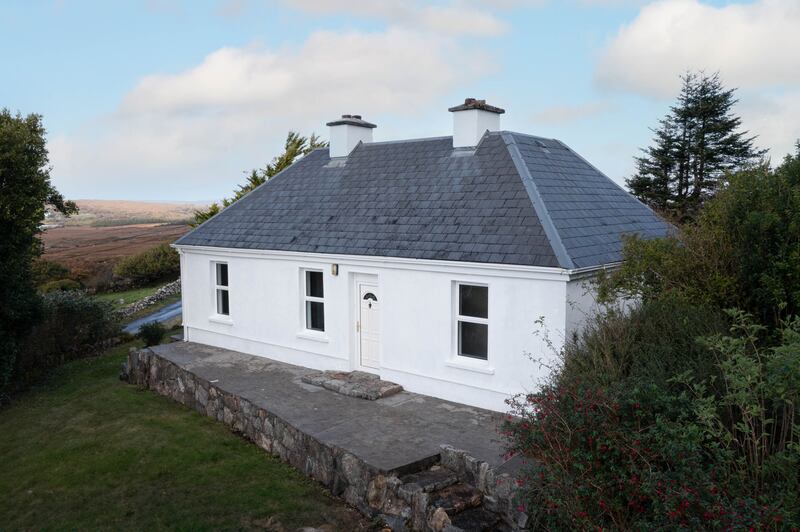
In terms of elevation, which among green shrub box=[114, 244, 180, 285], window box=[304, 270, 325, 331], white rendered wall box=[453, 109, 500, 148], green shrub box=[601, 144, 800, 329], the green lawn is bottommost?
the green lawn

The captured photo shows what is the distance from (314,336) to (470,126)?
259 inches

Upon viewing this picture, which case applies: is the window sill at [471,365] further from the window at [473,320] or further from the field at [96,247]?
the field at [96,247]

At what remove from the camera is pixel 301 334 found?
16.4 m

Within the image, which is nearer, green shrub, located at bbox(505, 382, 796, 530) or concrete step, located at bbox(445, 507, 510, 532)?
green shrub, located at bbox(505, 382, 796, 530)

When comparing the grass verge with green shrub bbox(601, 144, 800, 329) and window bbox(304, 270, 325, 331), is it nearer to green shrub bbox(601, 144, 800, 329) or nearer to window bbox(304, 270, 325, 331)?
window bbox(304, 270, 325, 331)

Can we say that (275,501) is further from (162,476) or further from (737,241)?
(737,241)

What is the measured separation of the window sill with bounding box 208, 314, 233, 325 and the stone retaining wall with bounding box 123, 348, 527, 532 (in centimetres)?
301

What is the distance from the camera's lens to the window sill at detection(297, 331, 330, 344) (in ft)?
52.1

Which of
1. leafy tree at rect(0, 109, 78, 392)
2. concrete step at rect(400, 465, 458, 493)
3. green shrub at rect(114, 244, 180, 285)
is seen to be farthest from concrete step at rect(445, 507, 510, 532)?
green shrub at rect(114, 244, 180, 285)

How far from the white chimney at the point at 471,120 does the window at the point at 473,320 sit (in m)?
4.52

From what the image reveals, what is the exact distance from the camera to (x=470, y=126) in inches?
627

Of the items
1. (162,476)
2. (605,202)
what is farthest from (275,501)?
(605,202)

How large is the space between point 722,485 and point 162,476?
31.0 ft

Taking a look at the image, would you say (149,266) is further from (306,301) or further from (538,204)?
(538,204)
